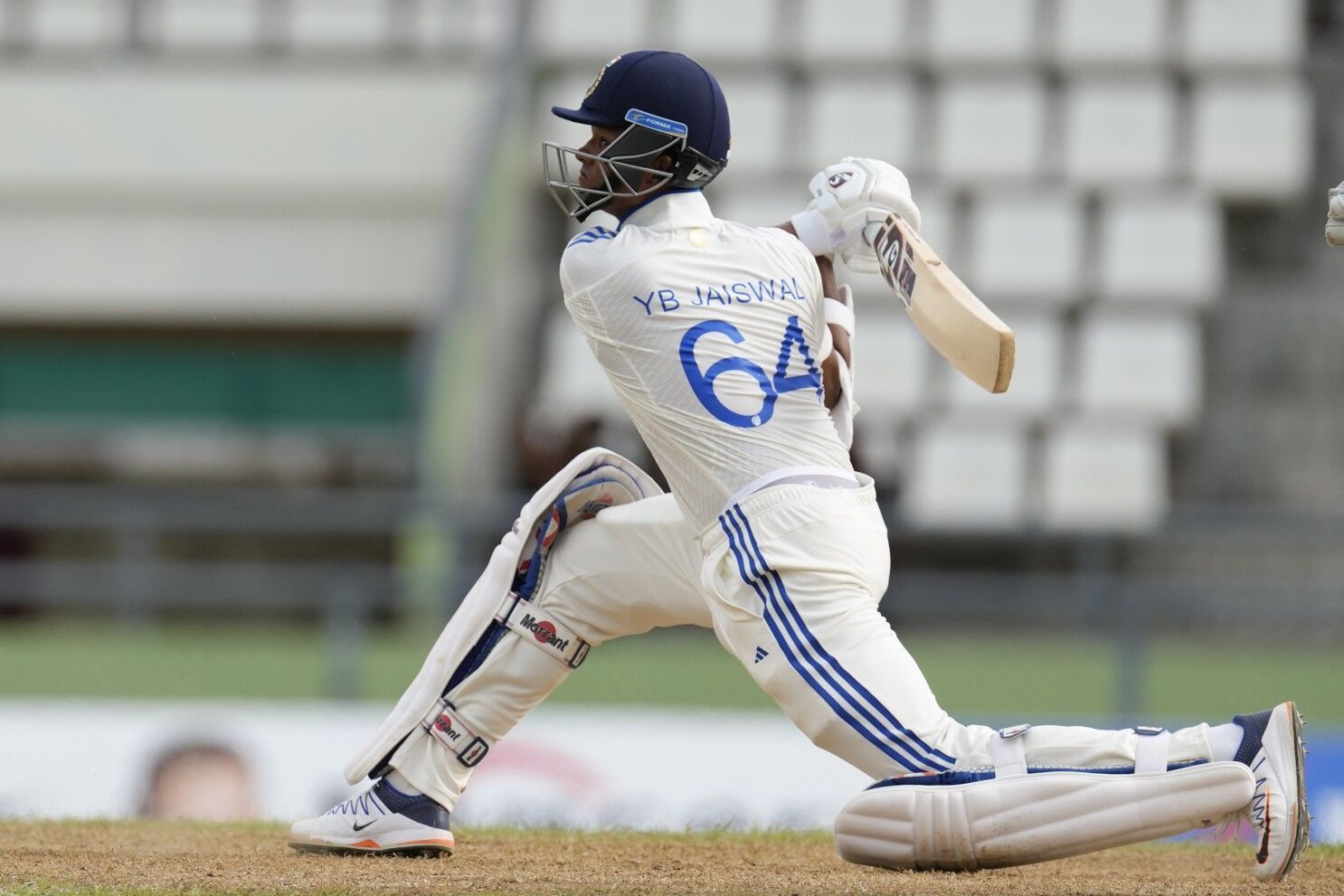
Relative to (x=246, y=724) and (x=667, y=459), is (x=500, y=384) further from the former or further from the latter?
(x=667, y=459)

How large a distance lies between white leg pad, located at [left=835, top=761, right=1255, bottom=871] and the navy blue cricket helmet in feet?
5.08

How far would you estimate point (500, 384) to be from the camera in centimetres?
1742

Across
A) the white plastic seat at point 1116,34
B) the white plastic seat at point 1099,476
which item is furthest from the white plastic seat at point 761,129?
the white plastic seat at point 1099,476

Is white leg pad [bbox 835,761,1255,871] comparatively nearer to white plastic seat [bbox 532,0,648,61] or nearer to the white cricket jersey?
the white cricket jersey

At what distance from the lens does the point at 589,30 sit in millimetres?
17562

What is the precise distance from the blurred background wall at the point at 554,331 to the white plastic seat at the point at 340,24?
4 cm

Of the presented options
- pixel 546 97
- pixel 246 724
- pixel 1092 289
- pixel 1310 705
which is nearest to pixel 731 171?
pixel 546 97

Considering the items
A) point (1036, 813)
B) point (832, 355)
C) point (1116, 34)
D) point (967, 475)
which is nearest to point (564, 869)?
point (1036, 813)

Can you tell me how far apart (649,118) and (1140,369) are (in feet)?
39.3

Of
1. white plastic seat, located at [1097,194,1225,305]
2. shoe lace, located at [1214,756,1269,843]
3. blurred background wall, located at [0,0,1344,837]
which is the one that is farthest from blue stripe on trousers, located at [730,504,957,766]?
white plastic seat, located at [1097,194,1225,305]

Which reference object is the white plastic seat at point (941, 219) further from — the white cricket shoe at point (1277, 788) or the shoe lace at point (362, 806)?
the white cricket shoe at point (1277, 788)

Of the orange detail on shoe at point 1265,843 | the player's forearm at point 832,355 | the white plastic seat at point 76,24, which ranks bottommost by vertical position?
the orange detail on shoe at point 1265,843

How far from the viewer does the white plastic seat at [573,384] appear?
1628 centimetres

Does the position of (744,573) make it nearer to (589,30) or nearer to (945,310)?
(945,310)
